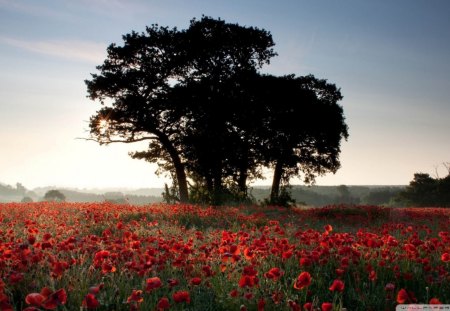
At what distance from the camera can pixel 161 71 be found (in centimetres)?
2336

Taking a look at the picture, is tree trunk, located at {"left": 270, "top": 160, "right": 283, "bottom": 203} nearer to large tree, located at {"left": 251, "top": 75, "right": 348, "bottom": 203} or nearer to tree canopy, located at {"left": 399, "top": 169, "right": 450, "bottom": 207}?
large tree, located at {"left": 251, "top": 75, "right": 348, "bottom": 203}

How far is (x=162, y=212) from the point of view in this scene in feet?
43.7

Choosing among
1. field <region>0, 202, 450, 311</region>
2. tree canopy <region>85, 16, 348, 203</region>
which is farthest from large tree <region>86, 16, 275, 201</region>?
field <region>0, 202, 450, 311</region>

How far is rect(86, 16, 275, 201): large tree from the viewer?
901 inches

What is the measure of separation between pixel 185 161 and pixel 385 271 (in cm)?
1987

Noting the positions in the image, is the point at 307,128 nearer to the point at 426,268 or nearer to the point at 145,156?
the point at 145,156

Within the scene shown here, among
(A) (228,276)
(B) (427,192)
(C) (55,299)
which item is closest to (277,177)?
(A) (228,276)

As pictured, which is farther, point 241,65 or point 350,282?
point 241,65

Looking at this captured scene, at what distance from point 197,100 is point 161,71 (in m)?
2.99

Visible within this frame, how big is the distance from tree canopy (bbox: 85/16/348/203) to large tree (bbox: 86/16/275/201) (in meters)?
0.06

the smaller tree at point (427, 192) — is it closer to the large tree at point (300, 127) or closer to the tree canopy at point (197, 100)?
the large tree at point (300, 127)

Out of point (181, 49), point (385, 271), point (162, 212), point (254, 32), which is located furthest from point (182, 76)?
point (385, 271)

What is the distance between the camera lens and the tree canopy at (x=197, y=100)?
74.6 feet

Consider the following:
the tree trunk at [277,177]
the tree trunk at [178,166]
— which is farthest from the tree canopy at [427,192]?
the tree trunk at [178,166]
